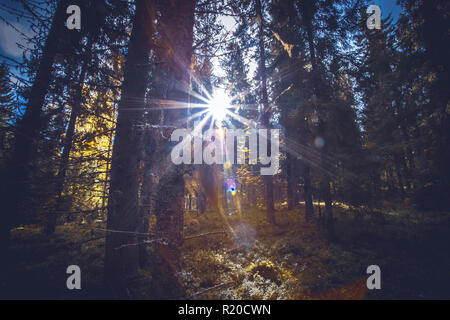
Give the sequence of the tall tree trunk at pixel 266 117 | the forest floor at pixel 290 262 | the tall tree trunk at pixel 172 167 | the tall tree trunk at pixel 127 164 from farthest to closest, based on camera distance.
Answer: the tall tree trunk at pixel 266 117 → the forest floor at pixel 290 262 → the tall tree trunk at pixel 127 164 → the tall tree trunk at pixel 172 167

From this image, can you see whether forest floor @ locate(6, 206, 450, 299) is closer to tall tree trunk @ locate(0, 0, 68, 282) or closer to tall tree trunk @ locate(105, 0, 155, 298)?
tall tree trunk @ locate(105, 0, 155, 298)

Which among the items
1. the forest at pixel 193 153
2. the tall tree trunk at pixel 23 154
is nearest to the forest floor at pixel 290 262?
the forest at pixel 193 153

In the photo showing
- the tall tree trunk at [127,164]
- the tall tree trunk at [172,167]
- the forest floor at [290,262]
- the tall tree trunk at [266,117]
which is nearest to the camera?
the tall tree trunk at [172,167]

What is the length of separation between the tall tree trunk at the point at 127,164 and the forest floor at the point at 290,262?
Result: 1.97 ft

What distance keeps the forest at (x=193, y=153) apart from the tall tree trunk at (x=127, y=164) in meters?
0.04

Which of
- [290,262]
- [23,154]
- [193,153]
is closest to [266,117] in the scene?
[290,262]

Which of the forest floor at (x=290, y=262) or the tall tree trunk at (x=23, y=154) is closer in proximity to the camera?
the forest floor at (x=290, y=262)

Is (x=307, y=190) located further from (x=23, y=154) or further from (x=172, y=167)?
(x=23, y=154)

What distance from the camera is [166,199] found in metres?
3.49

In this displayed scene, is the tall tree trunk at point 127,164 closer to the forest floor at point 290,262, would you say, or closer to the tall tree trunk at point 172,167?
the forest floor at point 290,262

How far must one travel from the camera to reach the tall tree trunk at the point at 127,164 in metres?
4.47

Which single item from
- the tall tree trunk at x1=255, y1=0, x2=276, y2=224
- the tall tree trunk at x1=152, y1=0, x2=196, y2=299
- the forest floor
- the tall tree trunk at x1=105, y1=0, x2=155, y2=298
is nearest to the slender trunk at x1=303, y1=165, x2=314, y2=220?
the forest floor

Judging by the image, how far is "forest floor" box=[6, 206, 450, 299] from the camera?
17.9 feet

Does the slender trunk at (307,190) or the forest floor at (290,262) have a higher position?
the slender trunk at (307,190)
